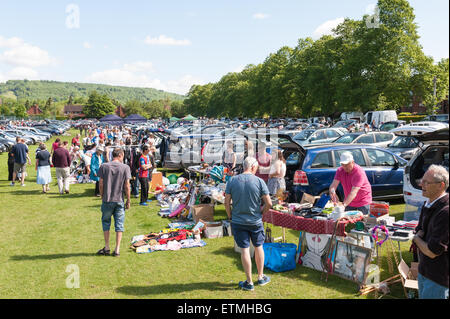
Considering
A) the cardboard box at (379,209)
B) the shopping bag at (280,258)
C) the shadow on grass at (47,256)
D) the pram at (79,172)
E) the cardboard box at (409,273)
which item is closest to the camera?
the cardboard box at (409,273)

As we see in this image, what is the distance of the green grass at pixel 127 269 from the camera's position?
557cm

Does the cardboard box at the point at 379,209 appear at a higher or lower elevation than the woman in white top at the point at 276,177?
lower

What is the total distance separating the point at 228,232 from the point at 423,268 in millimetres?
5335

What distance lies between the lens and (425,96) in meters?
42.8

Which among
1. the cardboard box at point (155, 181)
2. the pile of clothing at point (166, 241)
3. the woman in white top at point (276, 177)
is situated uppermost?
the woman in white top at point (276, 177)

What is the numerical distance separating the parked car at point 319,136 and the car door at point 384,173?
12610 mm

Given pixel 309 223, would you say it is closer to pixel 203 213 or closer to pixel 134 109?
pixel 203 213

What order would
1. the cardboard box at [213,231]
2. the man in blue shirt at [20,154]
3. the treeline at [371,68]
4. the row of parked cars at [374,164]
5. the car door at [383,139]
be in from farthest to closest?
the treeline at [371,68]
the car door at [383,139]
the man in blue shirt at [20,154]
the cardboard box at [213,231]
the row of parked cars at [374,164]

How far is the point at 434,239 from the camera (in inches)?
126

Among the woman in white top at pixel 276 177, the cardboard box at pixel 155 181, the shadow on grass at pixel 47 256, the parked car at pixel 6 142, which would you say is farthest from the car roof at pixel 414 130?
the parked car at pixel 6 142

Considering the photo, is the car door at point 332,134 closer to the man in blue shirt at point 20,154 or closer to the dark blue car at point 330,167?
the dark blue car at point 330,167

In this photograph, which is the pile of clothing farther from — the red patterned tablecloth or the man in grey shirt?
the red patterned tablecloth

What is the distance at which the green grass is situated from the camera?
5.57m

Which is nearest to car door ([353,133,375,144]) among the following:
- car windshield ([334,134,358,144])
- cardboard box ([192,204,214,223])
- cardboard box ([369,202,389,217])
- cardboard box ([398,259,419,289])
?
car windshield ([334,134,358,144])
